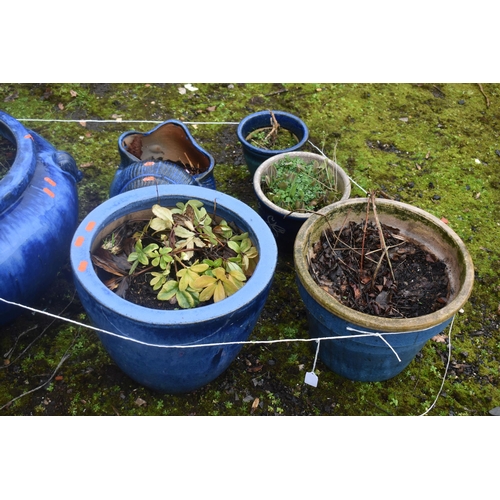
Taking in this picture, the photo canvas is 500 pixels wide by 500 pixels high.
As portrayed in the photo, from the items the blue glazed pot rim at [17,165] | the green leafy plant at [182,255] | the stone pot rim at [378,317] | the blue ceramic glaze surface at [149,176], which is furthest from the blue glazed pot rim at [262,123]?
the blue glazed pot rim at [17,165]

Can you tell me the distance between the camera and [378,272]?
8.49 ft

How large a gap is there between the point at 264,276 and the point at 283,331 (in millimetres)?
893

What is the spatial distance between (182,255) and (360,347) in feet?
3.29

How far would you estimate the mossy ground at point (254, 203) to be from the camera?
8.61 ft

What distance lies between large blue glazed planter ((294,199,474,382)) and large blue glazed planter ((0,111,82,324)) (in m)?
1.36

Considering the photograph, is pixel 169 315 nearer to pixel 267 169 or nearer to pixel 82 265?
pixel 82 265

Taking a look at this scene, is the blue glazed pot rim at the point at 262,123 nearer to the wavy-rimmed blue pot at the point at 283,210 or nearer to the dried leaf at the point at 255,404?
the wavy-rimmed blue pot at the point at 283,210

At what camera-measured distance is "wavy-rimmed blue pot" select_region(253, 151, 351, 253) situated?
295cm

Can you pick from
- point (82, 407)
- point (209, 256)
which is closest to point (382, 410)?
point (209, 256)

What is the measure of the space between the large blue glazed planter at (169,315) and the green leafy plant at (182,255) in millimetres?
70

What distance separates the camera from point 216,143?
4141 millimetres

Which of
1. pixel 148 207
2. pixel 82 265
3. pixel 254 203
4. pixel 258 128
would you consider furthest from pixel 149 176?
pixel 258 128

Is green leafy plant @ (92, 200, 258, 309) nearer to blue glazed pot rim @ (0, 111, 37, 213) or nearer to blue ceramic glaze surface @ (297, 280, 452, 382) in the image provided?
blue ceramic glaze surface @ (297, 280, 452, 382)

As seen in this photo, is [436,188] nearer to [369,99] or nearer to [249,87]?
[369,99]
